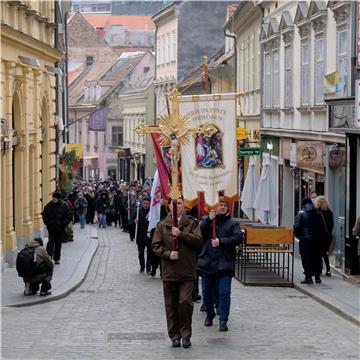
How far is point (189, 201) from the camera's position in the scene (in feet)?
54.1

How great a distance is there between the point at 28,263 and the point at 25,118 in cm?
838

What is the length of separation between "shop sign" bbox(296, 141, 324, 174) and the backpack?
890cm

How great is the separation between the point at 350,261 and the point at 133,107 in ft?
183

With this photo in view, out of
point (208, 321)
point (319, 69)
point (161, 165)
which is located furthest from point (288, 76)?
point (208, 321)

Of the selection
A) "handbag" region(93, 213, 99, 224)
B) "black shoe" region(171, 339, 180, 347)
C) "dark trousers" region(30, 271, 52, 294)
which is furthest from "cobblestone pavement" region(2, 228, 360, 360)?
"handbag" region(93, 213, 99, 224)

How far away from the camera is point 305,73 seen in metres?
26.5

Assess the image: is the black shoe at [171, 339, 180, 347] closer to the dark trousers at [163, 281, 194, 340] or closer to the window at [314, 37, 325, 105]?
the dark trousers at [163, 281, 194, 340]

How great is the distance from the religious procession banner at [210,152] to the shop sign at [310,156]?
7.47 m

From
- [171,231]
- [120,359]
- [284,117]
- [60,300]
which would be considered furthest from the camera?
[284,117]

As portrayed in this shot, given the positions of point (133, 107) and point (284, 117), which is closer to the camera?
point (284, 117)

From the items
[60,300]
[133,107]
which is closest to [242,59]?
[60,300]

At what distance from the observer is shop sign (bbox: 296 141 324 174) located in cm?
2414

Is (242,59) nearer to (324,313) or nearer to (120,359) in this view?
(324,313)

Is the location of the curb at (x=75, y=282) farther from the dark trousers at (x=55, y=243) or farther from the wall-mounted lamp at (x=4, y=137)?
the wall-mounted lamp at (x=4, y=137)
